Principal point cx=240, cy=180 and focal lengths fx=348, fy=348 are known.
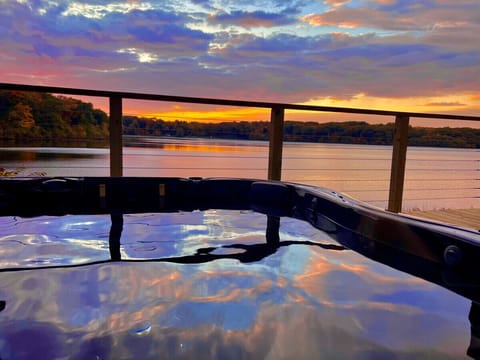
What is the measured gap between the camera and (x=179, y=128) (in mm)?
3648

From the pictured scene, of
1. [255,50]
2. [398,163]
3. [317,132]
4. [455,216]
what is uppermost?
[255,50]

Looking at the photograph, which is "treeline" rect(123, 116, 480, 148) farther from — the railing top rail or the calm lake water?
the railing top rail

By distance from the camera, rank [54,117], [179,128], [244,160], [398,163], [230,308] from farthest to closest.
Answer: [244,160] < [54,117] < [179,128] < [398,163] < [230,308]

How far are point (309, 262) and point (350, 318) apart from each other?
1.30 feet

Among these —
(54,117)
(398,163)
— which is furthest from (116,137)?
(398,163)

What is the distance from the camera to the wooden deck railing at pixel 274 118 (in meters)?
2.11

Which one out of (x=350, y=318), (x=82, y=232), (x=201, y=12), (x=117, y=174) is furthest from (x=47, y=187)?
(x=201, y=12)

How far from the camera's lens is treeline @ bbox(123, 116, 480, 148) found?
3.47m

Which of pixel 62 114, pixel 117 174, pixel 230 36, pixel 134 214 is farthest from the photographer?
pixel 230 36

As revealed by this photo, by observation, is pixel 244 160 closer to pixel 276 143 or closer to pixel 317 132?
pixel 317 132

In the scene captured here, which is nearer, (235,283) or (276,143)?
(235,283)

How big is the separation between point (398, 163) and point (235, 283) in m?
2.23

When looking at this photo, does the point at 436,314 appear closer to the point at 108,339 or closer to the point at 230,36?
the point at 108,339

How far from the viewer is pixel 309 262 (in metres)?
1.27
